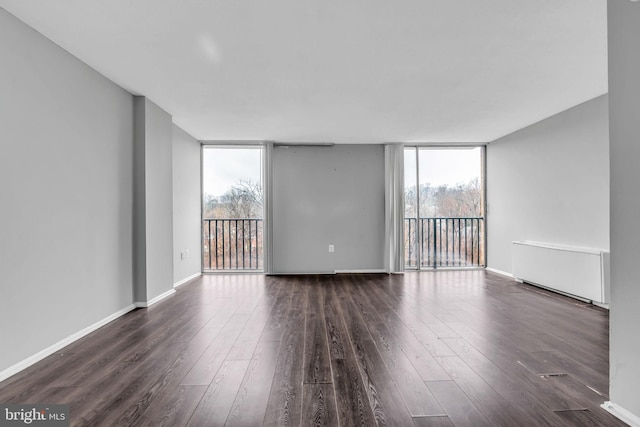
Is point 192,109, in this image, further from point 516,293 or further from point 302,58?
point 516,293

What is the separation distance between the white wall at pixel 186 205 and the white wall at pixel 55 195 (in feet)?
4.10

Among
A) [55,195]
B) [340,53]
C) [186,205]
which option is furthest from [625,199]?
[186,205]

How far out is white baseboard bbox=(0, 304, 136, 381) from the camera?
6.22ft

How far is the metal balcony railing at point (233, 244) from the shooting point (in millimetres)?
5363

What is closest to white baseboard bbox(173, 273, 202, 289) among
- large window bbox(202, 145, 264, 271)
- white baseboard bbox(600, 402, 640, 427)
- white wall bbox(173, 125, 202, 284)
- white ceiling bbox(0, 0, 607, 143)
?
white wall bbox(173, 125, 202, 284)

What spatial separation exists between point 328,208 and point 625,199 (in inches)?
163

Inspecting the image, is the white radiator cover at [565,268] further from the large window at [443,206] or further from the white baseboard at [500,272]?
the large window at [443,206]

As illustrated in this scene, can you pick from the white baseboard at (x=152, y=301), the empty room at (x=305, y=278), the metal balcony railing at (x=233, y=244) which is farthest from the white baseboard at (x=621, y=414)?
the metal balcony railing at (x=233, y=244)

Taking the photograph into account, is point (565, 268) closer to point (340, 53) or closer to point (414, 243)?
point (414, 243)

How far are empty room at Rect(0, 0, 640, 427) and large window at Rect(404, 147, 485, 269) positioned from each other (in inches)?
26.0

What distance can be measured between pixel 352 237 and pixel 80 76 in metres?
4.20

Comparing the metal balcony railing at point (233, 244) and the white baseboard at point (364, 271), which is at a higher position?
the metal balcony railing at point (233, 244)

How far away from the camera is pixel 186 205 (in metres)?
4.73

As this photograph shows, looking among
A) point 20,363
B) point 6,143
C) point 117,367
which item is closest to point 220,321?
point 117,367
